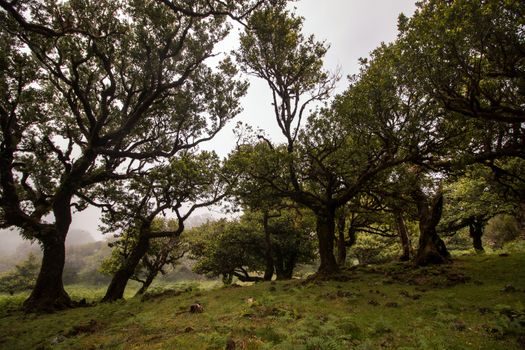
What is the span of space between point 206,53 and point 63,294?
18.3m

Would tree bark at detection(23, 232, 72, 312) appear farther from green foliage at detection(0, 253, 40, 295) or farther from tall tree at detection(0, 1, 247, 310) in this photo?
green foliage at detection(0, 253, 40, 295)

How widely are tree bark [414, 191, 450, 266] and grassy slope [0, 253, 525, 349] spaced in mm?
1351

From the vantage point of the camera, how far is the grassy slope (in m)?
7.71

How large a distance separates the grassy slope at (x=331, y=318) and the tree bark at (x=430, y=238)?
4.43 feet

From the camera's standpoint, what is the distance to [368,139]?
16.6 meters

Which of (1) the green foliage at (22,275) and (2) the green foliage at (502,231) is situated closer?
(2) the green foliage at (502,231)

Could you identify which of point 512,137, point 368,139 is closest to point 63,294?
point 368,139

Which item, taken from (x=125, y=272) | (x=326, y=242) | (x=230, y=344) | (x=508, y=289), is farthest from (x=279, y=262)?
(x=230, y=344)

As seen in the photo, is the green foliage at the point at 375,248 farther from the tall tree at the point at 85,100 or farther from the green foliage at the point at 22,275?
the green foliage at the point at 22,275

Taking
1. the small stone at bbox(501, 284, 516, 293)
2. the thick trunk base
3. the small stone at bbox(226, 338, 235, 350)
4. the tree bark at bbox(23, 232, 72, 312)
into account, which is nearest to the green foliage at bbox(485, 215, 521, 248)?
the thick trunk base

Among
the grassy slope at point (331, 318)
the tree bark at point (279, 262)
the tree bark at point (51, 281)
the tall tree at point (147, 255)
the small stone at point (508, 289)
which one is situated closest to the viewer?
the grassy slope at point (331, 318)

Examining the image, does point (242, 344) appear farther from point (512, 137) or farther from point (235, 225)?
point (235, 225)

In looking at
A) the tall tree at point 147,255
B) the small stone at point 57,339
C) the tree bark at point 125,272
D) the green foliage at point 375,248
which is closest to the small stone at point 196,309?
the small stone at point 57,339

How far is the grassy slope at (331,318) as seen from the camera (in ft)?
25.3
